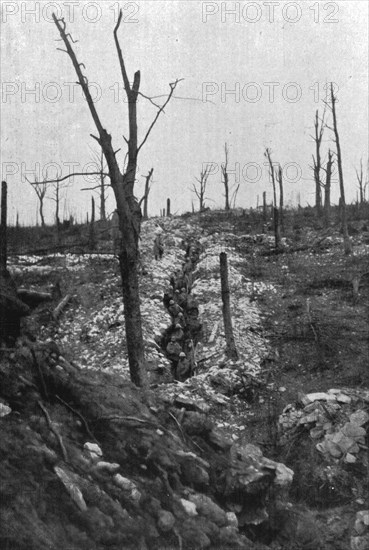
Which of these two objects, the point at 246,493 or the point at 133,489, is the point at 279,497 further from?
A: the point at 133,489

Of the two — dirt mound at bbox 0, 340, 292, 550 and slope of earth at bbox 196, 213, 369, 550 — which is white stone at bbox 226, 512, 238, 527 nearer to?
dirt mound at bbox 0, 340, 292, 550

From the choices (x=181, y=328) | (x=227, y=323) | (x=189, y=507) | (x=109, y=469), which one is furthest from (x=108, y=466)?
(x=181, y=328)

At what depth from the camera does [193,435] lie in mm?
5078

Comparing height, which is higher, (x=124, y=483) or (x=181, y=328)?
(x=124, y=483)

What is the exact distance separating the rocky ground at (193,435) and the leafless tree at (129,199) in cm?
114

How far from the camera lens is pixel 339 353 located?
1211 cm

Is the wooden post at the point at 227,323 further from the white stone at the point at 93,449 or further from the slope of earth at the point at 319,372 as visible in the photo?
the white stone at the point at 93,449

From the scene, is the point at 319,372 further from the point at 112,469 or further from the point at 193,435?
the point at 112,469

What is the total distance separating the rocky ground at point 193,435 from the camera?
336cm

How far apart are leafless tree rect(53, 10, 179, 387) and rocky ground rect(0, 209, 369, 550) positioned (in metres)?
1.14

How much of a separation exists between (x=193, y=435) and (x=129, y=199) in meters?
4.29

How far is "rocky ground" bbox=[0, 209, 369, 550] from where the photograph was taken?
336 cm

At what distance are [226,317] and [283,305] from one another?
14.1 feet

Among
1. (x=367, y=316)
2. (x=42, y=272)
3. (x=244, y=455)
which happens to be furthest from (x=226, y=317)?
(x=42, y=272)
